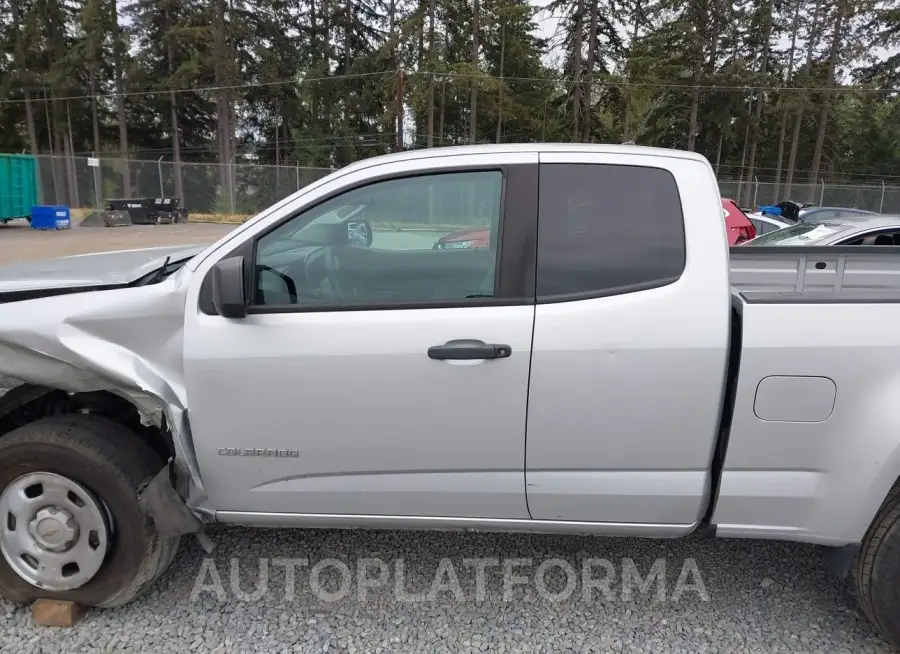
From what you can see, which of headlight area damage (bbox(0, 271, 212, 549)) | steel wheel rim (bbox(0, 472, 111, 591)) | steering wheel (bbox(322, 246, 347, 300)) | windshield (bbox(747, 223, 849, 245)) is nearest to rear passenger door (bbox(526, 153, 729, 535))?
steering wheel (bbox(322, 246, 347, 300))

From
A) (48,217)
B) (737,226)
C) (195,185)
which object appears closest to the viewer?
(737,226)

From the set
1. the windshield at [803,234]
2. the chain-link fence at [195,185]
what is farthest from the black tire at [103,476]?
the chain-link fence at [195,185]

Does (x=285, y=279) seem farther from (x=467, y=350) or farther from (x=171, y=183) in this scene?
(x=171, y=183)

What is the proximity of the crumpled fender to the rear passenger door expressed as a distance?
135 centimetres

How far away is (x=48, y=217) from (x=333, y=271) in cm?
2482

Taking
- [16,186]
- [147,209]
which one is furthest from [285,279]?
[147,209]

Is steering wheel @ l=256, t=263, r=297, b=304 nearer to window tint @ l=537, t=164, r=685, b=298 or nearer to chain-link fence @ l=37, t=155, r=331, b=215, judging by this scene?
window tint @ l=537, t=164, r=685, b=298

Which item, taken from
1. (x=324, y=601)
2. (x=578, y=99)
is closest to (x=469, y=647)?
(x=324, y=601)

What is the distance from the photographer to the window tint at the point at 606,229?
2.25 meters

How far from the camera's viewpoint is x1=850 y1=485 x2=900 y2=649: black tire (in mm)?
2219

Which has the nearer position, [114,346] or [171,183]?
[114,346]

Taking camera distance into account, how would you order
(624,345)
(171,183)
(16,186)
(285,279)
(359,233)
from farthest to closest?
(171,183), (16,186), (359,233), (285,279), (624,345)

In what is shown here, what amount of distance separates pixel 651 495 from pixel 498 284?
3.16 ft

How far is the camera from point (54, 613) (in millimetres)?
2447
